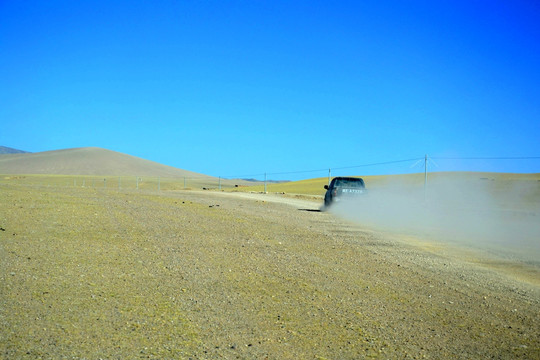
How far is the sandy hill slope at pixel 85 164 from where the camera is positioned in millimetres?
138375

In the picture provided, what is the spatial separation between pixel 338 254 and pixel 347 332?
5.12 metres

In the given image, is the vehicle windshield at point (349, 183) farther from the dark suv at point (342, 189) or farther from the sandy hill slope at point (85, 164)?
the sandy hill slope at point (85, 164)

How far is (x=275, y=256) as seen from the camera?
996 centimetres

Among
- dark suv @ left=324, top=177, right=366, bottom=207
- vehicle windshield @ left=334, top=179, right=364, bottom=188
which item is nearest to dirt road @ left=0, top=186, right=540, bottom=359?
dark suv @ left=324, top=177, right=366, bottom=207

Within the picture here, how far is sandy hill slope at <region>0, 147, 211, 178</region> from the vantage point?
138 metres

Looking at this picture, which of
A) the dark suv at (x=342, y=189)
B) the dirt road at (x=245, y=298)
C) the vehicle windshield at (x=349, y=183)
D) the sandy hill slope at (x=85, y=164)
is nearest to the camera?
the dirt road at (x=245, y=298)

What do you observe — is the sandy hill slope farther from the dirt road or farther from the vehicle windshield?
Result: the dirt road

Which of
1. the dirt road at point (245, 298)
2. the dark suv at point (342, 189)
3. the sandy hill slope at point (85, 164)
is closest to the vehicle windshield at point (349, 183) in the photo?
the dark suv at point (342, 189)

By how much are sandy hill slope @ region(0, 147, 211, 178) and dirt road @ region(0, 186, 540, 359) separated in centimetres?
13258

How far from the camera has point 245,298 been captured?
22.1 feet

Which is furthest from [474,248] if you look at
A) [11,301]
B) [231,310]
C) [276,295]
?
[11,301]

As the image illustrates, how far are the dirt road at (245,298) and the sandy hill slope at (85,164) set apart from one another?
13258 centimetres

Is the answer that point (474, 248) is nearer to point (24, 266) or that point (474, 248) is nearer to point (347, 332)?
point (347, 332)

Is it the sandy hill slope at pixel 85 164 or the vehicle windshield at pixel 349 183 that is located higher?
the sandy hill slope at pixel 85 164
